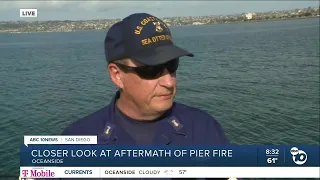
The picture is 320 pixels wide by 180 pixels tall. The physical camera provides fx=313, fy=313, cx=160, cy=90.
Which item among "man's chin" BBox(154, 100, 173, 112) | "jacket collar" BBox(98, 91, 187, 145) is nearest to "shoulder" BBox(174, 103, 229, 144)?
"jacket collar" BBox(98, 91, 187, 145)

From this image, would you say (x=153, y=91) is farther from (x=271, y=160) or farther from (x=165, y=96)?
(x=271, y=160)

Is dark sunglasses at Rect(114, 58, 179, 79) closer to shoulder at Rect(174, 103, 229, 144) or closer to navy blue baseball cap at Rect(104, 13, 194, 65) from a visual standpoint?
navy blue baseball cap at Rect(104, 13, 194, 65)

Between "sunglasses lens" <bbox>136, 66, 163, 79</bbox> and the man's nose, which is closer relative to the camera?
"sunglasses lens" <bbox>136, 66, 163, 79</bbox>

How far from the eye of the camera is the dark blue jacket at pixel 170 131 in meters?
3.58

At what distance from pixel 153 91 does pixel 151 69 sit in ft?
0.86

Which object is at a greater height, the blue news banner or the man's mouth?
the man's mouth

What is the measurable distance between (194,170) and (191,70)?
200 ft

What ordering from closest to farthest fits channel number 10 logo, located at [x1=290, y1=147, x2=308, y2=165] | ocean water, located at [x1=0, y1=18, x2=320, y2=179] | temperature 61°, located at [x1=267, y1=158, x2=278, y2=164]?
channel number 10 logo, located at [x1=290, y1=147, x2=308, y2=165]
temperature 61°, located at [x1=267, y1=158, x2=278, y2=164]
ocean water, located at [x1=0, y1=18, x2=320, y2=179]

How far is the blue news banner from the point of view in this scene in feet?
12.0

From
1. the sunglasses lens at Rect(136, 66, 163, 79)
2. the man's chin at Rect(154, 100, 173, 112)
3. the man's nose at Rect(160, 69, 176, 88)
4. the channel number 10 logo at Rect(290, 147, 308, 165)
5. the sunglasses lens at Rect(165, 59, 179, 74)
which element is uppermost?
the sunglasses lens at Rect(165, 59, 179, 74)

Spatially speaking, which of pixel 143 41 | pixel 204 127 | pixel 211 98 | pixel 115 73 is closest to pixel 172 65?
pixel 143 41

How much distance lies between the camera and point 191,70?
6412 cm

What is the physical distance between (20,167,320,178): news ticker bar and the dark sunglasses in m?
1.15

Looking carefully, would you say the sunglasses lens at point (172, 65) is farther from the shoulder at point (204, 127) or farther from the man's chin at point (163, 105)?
the shoulder at point (204, 127)
